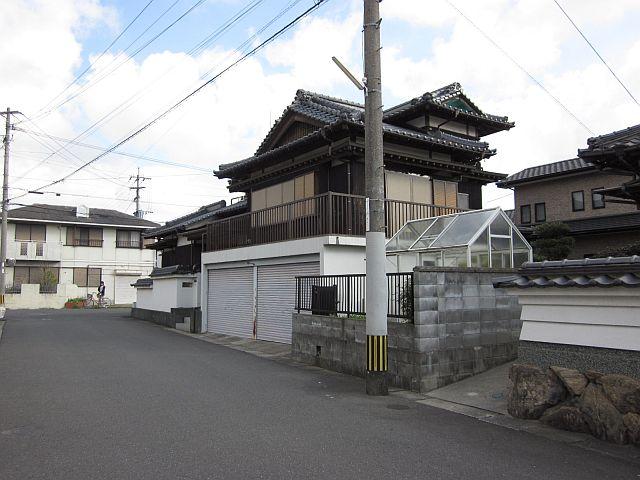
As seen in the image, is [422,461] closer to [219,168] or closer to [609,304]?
[609,304]

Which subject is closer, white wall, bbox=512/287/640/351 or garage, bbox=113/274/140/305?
white wall, bbox=512/287/640/351

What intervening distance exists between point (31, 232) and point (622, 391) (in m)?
46.4

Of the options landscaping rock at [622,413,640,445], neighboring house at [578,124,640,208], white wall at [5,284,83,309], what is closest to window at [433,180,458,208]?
neighboring house at [578,124,640,208]

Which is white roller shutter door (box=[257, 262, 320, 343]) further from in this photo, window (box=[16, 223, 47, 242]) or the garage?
window (box=[16, 223, 47, 242])

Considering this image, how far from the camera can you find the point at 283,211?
16.9 metres

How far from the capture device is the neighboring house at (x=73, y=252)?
1645 inches

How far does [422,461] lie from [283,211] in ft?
40.4

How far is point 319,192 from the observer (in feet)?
55.3

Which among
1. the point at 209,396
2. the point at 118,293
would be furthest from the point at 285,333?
the point at 118,293

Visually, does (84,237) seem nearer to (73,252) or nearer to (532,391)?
(73,252)

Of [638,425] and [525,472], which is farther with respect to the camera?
[638,425]

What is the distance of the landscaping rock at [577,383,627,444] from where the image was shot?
5754mm

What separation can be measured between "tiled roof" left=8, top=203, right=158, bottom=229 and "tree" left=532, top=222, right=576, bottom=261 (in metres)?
36.6

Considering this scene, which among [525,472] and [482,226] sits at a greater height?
[482,226]
